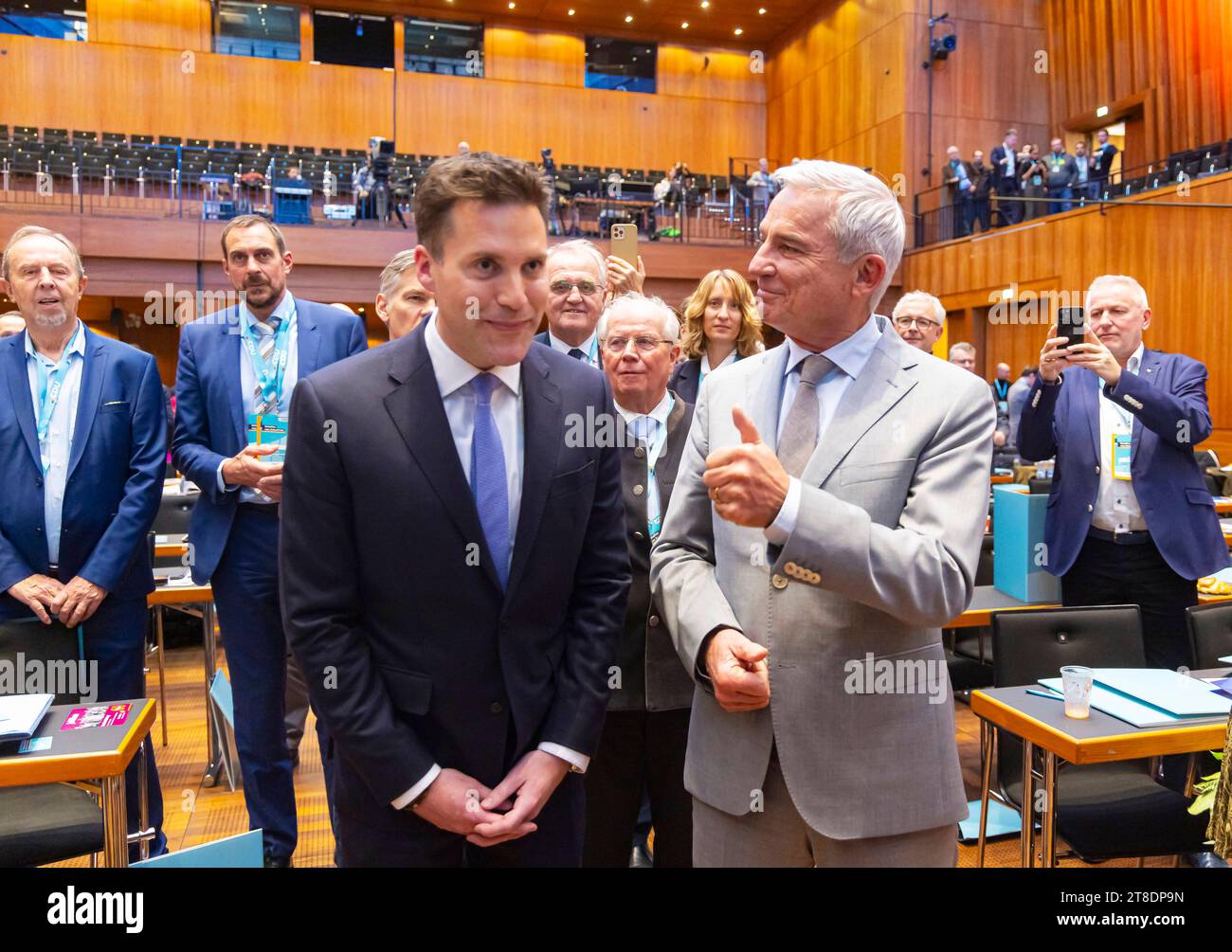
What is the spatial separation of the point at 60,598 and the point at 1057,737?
8.30 feet

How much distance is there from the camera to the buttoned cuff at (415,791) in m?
1.30

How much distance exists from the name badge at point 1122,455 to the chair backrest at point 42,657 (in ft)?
10.6

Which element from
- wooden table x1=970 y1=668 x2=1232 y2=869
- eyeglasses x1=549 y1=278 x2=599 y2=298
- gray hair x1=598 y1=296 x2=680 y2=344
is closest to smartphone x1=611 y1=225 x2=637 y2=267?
eyeglasses x1=549 y1=278 x2=599 y2=298

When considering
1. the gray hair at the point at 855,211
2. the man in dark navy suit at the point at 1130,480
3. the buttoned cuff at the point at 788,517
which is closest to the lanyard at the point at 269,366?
the gray hair at the point at 855,211

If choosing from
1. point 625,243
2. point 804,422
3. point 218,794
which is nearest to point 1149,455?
point 625,243

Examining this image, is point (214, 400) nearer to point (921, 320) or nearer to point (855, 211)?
point (855, 211)

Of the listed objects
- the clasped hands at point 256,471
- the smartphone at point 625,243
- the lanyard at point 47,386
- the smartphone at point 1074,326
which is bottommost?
the clasped hands at point 256,471

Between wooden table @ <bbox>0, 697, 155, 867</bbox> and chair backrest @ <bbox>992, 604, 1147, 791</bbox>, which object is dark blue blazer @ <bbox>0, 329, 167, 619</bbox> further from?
chair backrest @ <bbox>992, 604, 1147, 791</bbox>

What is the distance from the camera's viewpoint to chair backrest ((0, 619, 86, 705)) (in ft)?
7.75

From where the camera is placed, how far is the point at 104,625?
8.52 feet

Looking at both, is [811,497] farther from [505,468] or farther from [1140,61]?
[1140,61]

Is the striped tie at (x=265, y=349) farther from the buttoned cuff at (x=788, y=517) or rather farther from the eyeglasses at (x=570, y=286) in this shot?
the buttoned cuff at (x=788, y=517)
